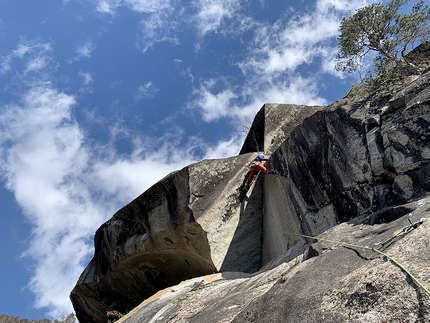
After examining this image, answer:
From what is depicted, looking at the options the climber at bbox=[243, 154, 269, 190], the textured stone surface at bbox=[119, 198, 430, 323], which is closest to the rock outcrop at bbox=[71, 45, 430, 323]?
the textured stone surface at bbox=[119, 198, 430, 323]

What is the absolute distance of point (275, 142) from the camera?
479 inches

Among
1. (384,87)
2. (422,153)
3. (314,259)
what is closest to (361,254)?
(314,259)

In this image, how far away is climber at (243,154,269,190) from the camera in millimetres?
10781

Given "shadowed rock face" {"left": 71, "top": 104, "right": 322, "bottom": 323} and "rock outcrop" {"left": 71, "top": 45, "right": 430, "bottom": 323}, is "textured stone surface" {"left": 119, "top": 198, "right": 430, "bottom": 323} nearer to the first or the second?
"rock outcrop" {"left": 71, "top": 45, "right": 430, "bottom": 323}

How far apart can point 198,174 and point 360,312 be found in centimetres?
836

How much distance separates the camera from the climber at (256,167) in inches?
424

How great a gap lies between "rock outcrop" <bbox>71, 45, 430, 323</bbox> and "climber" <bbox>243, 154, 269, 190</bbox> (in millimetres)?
229

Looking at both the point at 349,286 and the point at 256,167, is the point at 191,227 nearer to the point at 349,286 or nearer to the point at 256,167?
the point at 256,167

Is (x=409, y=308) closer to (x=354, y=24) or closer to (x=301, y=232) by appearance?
(x=301, y=232)

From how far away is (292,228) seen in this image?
9406mm

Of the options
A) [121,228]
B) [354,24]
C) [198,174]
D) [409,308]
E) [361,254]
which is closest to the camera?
[409,308]

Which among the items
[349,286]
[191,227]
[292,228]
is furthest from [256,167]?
[349,286]

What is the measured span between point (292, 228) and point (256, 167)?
2.11 meters

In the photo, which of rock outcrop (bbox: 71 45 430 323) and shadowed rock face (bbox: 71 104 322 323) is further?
shadowed rock face (bbox: 71 104 322 323)
